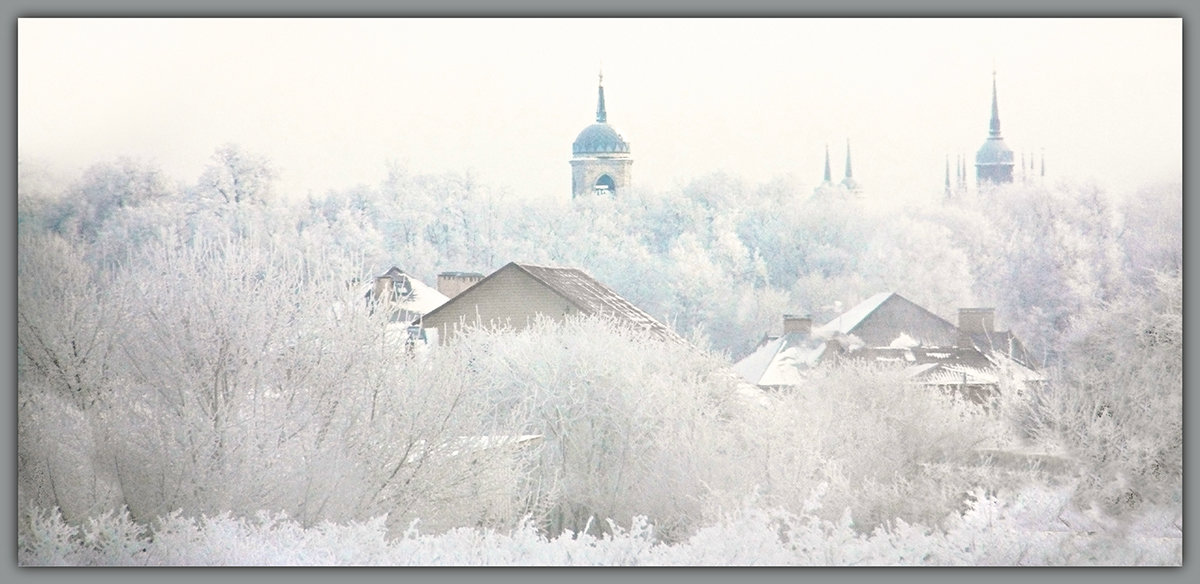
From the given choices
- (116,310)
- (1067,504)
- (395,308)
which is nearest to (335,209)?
(395,308)

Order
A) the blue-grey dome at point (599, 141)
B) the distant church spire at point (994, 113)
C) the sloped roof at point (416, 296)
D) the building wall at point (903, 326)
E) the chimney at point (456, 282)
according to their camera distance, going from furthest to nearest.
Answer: the chimney at point (456, 282), the sloped roof at point (416, 296), the blue-grey dome at point (599, 141), the building wall at point (903, 326), the distant church spire at point (994, 113)

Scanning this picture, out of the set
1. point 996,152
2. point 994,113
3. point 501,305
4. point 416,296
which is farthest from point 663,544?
point 994,113

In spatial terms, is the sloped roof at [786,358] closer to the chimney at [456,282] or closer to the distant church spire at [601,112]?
the distant church spire at [601,112]

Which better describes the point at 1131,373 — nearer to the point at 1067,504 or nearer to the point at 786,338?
the point at 1067,504

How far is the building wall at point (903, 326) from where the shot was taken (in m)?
11.0

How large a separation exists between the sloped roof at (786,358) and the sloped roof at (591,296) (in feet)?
2.52

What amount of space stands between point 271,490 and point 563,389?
10.7 ft

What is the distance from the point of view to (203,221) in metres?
10.8

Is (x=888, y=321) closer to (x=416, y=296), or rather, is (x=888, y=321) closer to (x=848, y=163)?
(x=848, y=163)

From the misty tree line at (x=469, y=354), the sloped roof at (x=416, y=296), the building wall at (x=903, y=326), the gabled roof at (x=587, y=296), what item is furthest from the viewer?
the gabled roof at (x=587, y=296)

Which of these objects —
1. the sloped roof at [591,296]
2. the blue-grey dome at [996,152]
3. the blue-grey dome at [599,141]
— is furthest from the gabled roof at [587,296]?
the blue-grey dome at [996,152]

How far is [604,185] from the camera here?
446 inches

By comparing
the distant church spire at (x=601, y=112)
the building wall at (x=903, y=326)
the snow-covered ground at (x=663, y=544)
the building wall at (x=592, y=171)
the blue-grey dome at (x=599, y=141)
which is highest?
the distant church spire at (x=601, y=112)

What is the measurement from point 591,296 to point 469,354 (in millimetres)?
891
